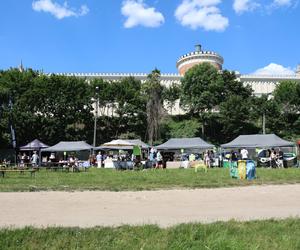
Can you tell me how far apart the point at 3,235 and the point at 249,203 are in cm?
671

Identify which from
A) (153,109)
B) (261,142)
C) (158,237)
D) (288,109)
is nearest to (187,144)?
(261,142)

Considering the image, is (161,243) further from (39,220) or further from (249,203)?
(249,203)

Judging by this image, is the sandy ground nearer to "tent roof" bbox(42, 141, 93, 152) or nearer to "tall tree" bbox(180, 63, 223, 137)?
"tent roof" bbox(42, 141, 93, 152)

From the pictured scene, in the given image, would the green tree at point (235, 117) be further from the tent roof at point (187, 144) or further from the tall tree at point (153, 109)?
the tent roof at point (187, 144)

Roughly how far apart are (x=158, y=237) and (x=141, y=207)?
3652 millimetres

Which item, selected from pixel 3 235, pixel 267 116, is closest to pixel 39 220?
pixel 3 235

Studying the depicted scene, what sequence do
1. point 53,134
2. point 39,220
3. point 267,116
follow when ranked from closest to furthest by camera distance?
point 39,220 < point 53,134 < point 267,116

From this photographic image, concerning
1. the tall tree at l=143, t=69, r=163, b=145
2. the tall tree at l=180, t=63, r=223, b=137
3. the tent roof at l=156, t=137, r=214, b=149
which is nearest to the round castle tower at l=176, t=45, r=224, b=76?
the tall tree at l=180, t=63, r=223, b=137

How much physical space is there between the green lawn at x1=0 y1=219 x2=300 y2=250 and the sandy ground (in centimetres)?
76

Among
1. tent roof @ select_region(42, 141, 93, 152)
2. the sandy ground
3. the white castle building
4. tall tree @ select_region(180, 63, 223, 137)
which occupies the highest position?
the white castle building

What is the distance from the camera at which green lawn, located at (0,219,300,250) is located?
22.9ft

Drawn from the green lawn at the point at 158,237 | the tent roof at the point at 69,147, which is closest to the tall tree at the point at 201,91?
the tent roof at the point at 69,147

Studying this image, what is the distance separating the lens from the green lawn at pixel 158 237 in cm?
698

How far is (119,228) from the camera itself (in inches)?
318
